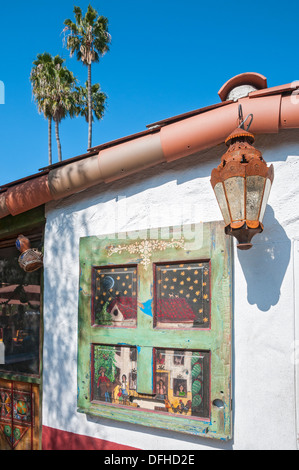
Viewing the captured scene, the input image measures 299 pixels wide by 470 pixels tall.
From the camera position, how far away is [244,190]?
234 cm

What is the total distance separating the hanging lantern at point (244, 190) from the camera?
233cm

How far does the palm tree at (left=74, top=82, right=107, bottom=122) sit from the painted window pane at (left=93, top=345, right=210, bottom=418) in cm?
1693

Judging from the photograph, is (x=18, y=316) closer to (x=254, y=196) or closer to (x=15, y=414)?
(x=15, y=414)

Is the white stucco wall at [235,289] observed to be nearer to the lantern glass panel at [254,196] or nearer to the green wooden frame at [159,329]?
the green wooden frame at [159,329]

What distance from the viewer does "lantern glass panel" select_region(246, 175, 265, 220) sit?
2.34m

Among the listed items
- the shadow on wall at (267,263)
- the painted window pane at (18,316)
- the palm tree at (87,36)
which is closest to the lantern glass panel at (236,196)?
the shadow on wall at (267,263)

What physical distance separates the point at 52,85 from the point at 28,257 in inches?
637

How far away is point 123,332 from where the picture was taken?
3.03 meters

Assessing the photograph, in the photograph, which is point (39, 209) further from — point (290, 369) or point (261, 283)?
point (290, 369)

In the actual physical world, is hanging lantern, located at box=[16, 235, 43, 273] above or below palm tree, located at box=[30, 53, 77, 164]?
below

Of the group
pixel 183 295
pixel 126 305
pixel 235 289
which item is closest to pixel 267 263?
pixel 235 289

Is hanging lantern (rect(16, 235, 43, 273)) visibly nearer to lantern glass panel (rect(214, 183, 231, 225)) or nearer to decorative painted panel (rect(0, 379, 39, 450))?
decorative painted panel (rect(0, 379, 39, 450))

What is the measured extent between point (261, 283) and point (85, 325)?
1.55 m

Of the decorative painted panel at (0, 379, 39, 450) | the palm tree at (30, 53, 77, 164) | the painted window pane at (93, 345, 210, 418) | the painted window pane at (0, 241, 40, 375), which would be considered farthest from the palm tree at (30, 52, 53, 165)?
the painted window pane at (93, 345, 210, 418)
